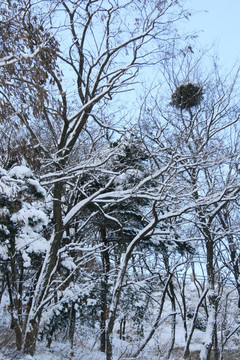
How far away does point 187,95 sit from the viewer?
10602 mm

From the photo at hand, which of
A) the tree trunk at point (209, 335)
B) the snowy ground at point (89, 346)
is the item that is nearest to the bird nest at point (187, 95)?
the tree trunk at point (209, 335)

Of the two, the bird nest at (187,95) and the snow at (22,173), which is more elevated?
the bird nest at (187,95)

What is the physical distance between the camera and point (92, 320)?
10.8 metres

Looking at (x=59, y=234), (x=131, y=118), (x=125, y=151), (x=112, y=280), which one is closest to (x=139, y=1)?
(x=131, y=118)

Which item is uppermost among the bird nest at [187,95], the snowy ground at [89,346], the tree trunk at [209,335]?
the bird nest at [187,95]

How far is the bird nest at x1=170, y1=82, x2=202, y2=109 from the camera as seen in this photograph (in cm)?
1023

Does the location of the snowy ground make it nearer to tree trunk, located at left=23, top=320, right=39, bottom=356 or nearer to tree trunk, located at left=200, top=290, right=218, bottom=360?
tree trunk, located at left=23, top=320, right=39, bottom=356

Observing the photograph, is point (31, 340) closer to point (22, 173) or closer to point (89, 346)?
point (22, 173)

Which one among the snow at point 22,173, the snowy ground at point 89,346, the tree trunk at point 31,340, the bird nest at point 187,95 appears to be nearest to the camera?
the snow at point 22,173

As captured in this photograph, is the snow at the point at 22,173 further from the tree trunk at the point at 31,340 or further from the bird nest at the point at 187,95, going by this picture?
the bird nest at the point at 187,95

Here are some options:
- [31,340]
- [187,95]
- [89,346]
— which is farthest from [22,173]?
[89,346]

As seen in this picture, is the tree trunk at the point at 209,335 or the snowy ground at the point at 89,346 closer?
the snowy ground at the point at 89,346

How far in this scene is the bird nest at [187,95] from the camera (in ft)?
33.6

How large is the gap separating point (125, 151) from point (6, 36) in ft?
19.1
